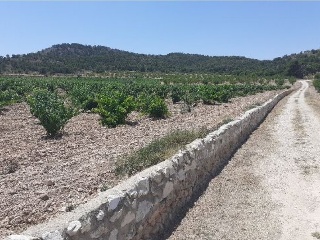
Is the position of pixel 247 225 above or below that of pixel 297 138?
above

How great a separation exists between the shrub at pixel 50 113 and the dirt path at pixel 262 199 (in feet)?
18.9

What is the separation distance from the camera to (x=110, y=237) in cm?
458

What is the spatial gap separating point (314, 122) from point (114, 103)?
395 inches

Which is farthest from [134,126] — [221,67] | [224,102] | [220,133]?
[221,67]

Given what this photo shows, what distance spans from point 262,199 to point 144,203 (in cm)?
324

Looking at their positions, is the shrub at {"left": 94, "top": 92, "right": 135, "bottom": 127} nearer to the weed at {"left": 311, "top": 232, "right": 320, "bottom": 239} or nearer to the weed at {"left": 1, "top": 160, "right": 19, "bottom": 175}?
the weed at {"left": 1, "top": 160, "right": 19, "bottom": 175}

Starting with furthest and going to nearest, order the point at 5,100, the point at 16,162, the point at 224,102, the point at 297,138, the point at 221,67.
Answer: the point at 221,67, the point at 224,102, the point at 5,100, the point at 297,138, the point at 16,162

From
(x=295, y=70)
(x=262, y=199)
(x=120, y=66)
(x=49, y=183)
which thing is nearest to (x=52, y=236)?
(x=49, y=183)

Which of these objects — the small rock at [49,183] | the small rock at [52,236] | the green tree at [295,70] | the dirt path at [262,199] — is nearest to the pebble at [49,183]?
the small rock at [49,183]

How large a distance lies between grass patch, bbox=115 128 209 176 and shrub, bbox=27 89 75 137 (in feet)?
18.6

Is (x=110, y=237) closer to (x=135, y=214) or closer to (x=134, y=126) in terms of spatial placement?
(x=135, y=214)

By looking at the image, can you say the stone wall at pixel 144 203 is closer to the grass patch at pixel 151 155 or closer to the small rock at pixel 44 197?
the grass patch at pixel 151 155

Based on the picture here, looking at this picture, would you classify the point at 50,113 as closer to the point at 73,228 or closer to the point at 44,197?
the point at 44,197

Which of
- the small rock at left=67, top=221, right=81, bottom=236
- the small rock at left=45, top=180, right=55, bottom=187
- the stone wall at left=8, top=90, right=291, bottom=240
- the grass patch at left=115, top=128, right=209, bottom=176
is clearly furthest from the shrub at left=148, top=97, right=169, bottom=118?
the small rock at left=67, top=221, right=81, bottom=236
